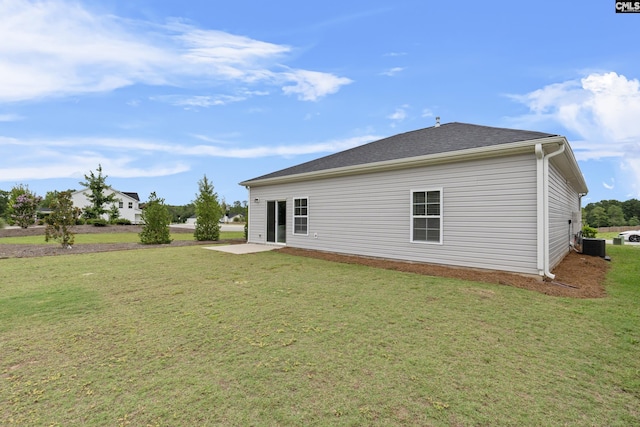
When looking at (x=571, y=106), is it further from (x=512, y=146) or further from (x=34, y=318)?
(x=34, y=318)

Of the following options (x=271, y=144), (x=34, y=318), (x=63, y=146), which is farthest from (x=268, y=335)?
(x=63, y=146)

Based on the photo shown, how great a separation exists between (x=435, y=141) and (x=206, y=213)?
11.7m

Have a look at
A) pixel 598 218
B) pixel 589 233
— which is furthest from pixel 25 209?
pixel 598 218

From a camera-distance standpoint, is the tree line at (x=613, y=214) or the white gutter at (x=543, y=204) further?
the tree line at (x=613, y=214)

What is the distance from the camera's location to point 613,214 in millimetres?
48531

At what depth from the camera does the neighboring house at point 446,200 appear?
6172 mm

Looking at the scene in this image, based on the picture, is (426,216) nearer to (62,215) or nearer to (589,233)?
(62,215)

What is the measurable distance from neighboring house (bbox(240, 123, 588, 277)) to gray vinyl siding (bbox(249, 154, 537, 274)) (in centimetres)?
2

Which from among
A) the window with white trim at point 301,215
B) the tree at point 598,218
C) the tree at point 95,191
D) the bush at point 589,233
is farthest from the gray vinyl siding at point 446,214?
the tree at point 598,218

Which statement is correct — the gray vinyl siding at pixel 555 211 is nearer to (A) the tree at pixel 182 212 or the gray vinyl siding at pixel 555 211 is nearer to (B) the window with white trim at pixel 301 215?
(B) the window with white trim at pixel 301 215

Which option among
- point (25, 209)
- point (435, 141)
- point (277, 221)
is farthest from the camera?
point (25, 209)

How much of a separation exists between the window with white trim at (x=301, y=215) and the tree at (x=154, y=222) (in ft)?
21.8

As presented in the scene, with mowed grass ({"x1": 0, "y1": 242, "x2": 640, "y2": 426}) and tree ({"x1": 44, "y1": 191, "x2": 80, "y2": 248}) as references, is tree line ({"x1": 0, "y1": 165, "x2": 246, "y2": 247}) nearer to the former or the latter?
tree ({"x1": 44, "y1": 191, "x2": 80, "y2": 248})

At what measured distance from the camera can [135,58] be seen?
10.3 m
